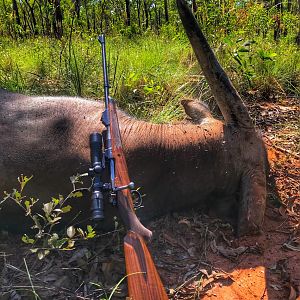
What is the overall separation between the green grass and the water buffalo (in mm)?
1286

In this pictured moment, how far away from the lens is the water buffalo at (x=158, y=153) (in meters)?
3.28

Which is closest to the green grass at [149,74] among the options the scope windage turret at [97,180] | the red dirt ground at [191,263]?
the red dirt ground at [191,263]

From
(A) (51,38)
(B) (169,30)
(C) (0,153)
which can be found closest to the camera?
(C) (0,153)

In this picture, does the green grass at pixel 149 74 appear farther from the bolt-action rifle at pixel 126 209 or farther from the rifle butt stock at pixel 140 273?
the rifle butt stock at pixel 140 273

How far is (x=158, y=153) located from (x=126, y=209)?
1.05m

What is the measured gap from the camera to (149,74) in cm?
599

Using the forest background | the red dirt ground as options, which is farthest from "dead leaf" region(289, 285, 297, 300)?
the forest background

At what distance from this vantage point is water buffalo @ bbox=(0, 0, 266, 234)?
3.28m

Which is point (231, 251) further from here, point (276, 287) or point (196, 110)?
point (196, 110)

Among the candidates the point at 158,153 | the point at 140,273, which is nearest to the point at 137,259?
the point at 140,273

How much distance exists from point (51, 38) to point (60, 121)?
4502mm

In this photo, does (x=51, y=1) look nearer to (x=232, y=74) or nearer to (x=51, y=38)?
(x=51, y=38)

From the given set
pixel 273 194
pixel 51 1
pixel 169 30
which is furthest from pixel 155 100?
pixel 169 30

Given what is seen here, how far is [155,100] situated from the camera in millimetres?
5430
